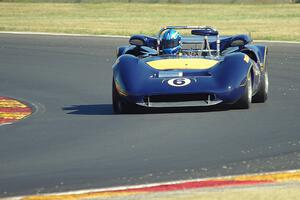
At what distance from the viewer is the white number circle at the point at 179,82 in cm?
1234

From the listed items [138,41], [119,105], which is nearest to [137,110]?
[119,105]

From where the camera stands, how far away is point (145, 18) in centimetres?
4078

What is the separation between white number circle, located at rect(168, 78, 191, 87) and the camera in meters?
12.3

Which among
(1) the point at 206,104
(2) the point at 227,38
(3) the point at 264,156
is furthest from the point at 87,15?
(3) the point at 264,156

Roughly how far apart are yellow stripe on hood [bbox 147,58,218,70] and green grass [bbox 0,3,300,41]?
14.3 metres

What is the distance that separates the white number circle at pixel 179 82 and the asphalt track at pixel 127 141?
36cm

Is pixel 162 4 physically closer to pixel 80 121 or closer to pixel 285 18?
pixel 285 18

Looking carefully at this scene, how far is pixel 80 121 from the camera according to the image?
480 inches

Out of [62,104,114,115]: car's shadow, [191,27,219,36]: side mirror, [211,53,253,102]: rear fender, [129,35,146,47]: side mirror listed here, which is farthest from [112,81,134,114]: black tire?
[191,27,219,36]: side mirror

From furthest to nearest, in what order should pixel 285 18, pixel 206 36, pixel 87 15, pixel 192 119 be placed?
1. pixel 87 15
2. pixel 285 18
3. pixel 206 36
4. pixel 192 119

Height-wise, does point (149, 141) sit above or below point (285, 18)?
above

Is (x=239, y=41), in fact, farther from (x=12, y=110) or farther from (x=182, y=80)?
(x=12, y=110)

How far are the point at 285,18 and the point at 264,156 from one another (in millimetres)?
30311

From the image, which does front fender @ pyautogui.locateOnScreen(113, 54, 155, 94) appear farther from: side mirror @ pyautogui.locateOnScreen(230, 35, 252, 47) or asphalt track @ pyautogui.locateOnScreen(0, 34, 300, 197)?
side mirror @ pyautogui.locateOnScreen(230, 35, 252, 47)
